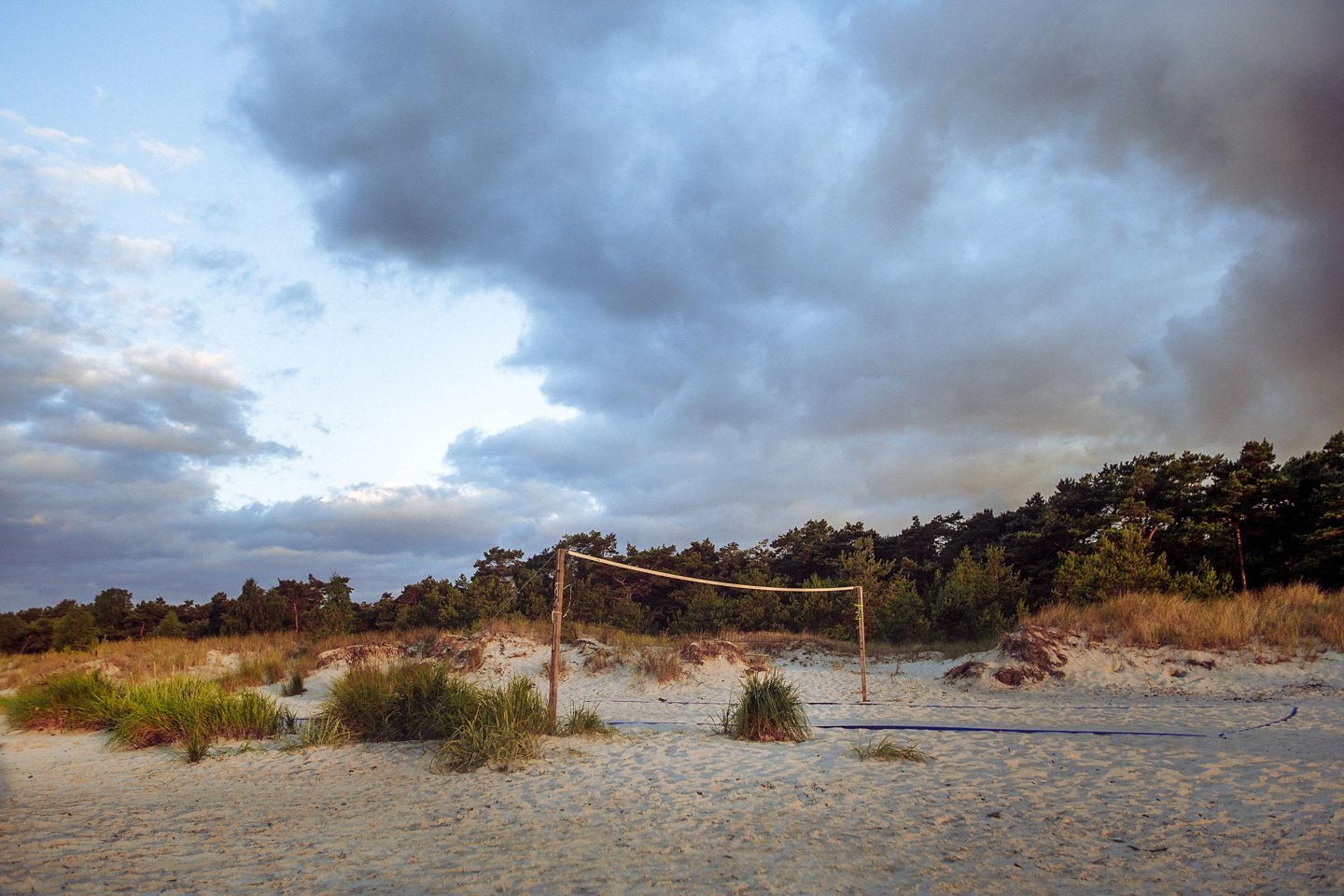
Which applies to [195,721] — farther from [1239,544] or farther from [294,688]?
[1239,544]

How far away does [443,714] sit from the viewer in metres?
8.80

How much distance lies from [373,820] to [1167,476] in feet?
103

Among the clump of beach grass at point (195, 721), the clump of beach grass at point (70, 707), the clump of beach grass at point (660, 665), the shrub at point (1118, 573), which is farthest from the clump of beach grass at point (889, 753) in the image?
the shrub at point (1118, 573)

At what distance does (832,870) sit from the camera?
4.34 meters

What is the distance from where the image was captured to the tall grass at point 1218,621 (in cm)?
1397

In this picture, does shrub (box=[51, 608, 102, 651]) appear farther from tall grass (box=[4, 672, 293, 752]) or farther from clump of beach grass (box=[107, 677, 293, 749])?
clump of beach grass (box=[107, 677, 293, 749])

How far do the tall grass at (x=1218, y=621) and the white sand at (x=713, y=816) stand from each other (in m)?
4.34

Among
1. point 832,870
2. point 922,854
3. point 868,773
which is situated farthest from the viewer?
point 868,773

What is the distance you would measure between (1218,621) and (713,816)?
14.9 metres

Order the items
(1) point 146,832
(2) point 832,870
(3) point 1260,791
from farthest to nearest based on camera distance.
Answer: (3) point 1260,791, (1) point 146,832, (2) point 832,870

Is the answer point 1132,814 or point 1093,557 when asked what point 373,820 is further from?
point 1093,557

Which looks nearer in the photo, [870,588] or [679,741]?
[679,741]

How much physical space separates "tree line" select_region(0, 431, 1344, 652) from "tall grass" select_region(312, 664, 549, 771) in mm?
5574

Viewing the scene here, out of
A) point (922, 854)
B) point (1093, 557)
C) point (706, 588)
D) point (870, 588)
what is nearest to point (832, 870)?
point (922, 854)
